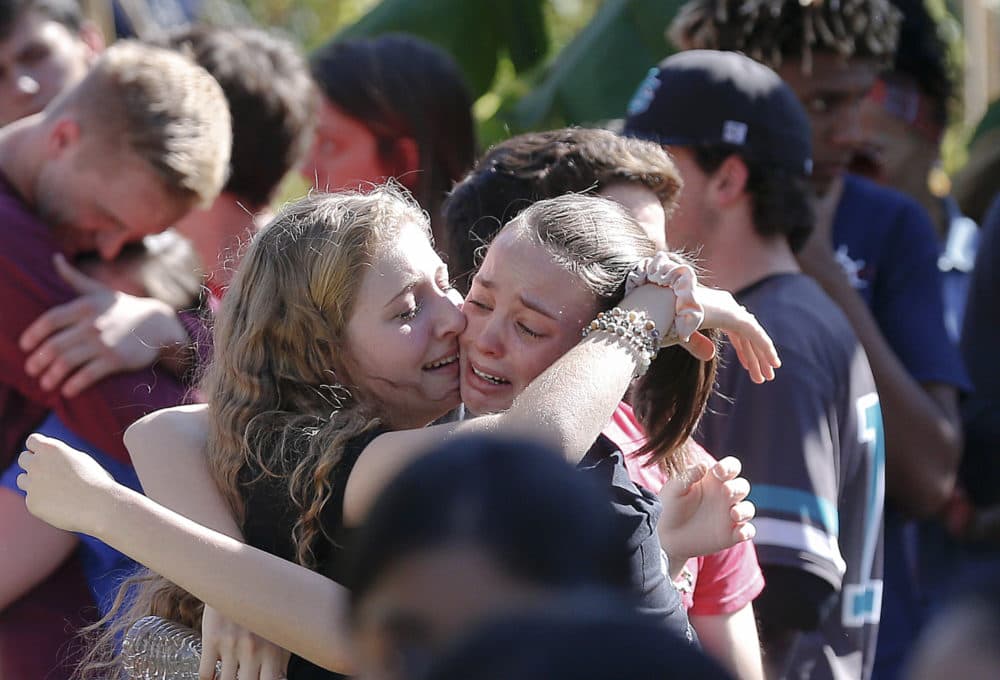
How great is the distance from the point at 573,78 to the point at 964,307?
1804 mm

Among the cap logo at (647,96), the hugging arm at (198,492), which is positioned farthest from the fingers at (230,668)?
the cap logo at (647,96)

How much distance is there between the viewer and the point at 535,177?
2537mm

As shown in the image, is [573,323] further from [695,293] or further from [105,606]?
[105,606]

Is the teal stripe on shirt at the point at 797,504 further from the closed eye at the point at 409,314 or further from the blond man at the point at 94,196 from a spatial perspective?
the blond man at the point at 94,196

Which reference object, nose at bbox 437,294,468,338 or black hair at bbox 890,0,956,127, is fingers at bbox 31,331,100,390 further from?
black hair at bbox 890,0,956,127

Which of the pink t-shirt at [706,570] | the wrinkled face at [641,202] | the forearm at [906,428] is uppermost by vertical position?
the wrinkled face at [641,202]

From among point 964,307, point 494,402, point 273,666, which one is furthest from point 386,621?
point 964,307

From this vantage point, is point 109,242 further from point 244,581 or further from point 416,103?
point 244,581

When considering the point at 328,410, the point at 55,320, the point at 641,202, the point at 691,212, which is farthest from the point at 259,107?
the point at 328,410

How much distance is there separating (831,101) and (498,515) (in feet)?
10.5

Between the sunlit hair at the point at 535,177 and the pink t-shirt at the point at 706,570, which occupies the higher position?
the sunlit hair at the point at 535,177

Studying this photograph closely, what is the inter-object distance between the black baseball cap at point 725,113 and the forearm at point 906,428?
1.39ft

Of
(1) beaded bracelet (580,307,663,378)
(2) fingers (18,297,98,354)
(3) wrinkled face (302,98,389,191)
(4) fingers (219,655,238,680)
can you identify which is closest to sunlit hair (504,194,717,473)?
(1) beaded bracelet (580,307,663,378)

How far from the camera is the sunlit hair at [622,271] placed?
6.70 ft
